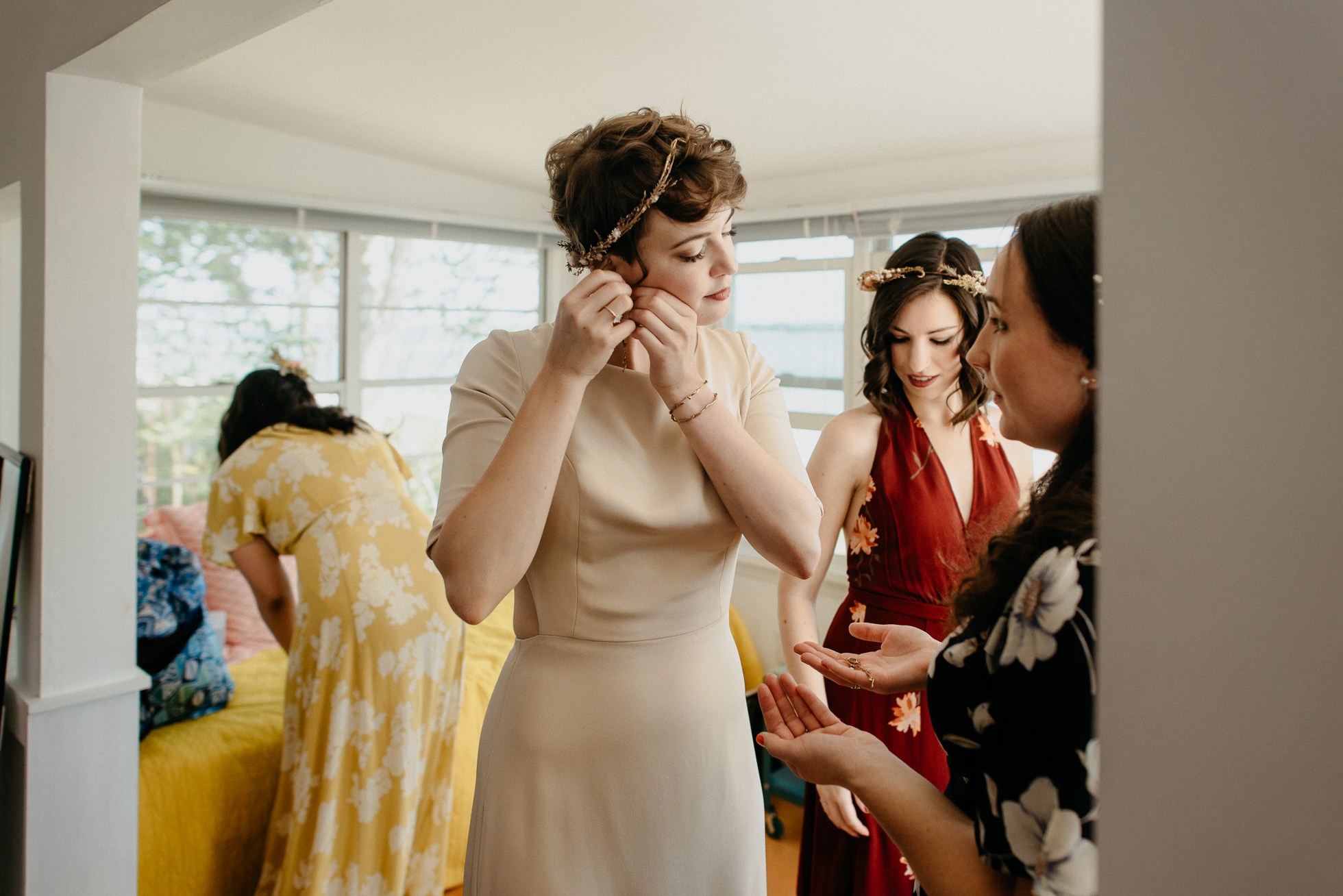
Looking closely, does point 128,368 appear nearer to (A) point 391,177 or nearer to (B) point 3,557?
(B) point 3,557

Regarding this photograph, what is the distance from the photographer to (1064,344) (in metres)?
0.70

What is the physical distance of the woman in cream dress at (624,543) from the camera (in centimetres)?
104

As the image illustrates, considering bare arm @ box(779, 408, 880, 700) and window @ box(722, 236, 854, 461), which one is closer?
bare arm @ box(779, 408, 880, 700)

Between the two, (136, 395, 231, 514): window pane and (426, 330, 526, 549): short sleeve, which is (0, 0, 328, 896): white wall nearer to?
(426, 330, 526, 549): short sleeve

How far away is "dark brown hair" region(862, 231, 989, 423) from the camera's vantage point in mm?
1755

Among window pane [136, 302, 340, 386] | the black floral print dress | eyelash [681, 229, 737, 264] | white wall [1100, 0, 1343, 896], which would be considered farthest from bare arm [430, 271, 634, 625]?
window pane [136, 302, 340, 386]

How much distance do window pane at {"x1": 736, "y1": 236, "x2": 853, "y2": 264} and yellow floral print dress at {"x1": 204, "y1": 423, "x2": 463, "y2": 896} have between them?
2.19 m

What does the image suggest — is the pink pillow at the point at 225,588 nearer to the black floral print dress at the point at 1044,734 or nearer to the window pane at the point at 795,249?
the window pane at the point at 795,249

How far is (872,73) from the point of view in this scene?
256cm

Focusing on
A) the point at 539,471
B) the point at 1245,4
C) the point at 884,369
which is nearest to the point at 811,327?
the point at 884,369

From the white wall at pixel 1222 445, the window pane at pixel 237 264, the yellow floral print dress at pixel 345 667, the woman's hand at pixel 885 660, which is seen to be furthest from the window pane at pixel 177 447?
the white wall at pixel 1222 445

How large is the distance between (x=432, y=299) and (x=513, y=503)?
376cm

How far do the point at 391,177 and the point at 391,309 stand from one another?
629 mm

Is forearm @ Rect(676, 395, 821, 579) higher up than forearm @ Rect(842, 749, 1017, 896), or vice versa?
forearm @ Rect(676, 395, 821, 579)
